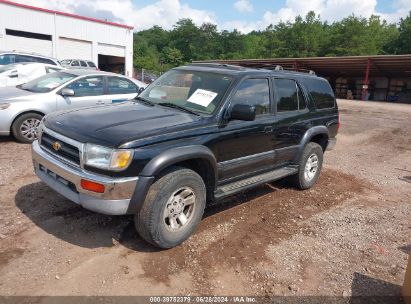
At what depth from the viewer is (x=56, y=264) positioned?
136 inches

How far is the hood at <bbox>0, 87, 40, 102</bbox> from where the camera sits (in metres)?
7.22

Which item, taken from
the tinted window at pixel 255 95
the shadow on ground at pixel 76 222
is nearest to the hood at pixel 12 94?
the shadow on ground at pixel 76 222

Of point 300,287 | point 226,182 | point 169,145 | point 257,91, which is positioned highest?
point 257,91

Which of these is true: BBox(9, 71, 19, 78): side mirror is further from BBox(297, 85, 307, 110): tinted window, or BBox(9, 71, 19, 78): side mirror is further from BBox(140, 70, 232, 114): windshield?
BBox(297, 85, 307, 110): tinted window

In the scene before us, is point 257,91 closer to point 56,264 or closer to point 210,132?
point 210,132

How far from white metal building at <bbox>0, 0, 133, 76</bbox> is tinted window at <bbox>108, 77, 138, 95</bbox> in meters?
24.1

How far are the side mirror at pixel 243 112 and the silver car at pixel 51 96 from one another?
4.50 m

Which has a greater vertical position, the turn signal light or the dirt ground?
the turn signal light

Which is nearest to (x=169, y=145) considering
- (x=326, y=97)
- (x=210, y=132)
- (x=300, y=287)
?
(x=210, y=132)

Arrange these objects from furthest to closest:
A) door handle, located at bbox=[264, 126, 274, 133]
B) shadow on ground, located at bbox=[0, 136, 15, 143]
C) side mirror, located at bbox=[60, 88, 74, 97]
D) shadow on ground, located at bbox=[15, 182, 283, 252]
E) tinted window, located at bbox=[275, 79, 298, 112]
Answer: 1. shadow on ground, located at bbox=[0, 136, 15, 143]
2. side mirror, located at bbox=[60, 88, 74, 97]
3. tinted window, located at bbox=[275, 79, 298, 112]
4. door handle, located at bbox=[264, 126, 274, 133]
5. shadow on ground, located at bbox=[15, 182, 283, 252]

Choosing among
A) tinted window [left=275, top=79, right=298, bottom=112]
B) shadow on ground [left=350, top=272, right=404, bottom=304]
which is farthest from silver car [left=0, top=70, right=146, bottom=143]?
shadow on ground [left=350, top=272, right=404, bottom=304]

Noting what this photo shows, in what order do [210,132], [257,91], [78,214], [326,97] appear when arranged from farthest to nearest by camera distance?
1. [326,97]
2. [257,91]
3. [78,214]
4. [210,132]

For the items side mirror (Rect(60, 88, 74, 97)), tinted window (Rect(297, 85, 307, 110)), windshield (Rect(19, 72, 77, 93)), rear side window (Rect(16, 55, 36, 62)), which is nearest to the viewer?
tinted window (Rect(297, 85, 307, 110))

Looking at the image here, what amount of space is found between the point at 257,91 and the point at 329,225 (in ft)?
6.61
